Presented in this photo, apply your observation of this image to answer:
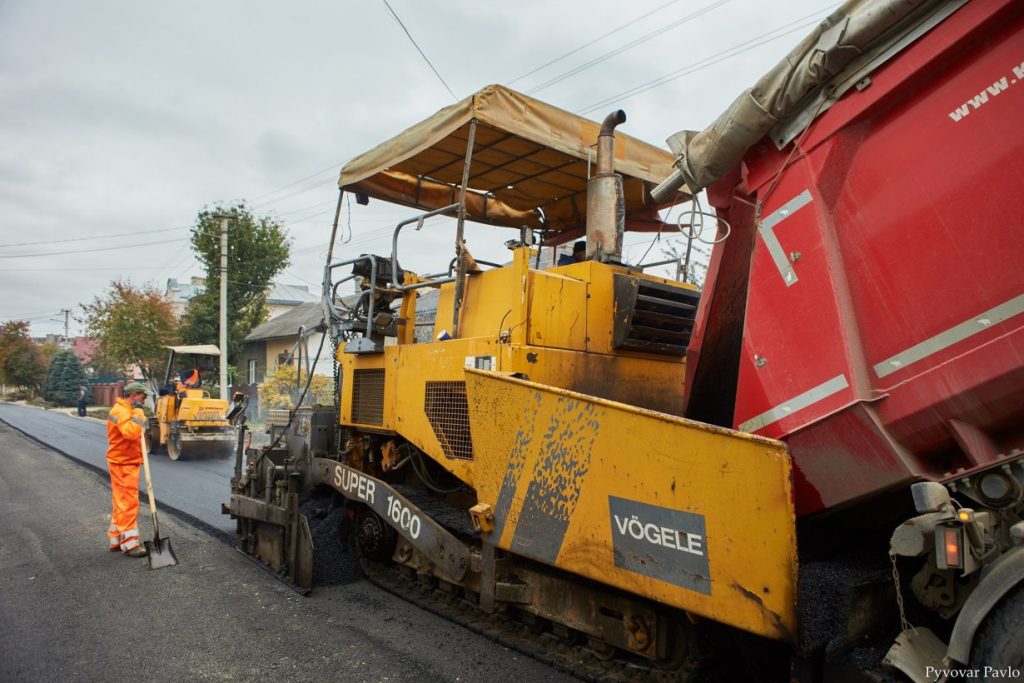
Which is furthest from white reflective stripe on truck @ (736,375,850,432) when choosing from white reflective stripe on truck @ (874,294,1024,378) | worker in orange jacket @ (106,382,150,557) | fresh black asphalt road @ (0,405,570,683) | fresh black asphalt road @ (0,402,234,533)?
fresh black asphalt road @ (0,402,234,533)

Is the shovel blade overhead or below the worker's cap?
below

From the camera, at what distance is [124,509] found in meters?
6.10

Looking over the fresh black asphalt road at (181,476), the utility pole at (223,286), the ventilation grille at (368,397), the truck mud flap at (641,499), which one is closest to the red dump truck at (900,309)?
the truck mud flap at (641,499)

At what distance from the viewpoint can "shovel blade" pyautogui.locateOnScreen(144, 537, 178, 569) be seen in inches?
220

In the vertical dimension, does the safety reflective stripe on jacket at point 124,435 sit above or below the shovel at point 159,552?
above

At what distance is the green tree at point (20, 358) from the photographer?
48.8 meters

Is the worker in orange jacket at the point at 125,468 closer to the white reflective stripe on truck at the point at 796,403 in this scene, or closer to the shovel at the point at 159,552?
the shovel at the point at 159,552

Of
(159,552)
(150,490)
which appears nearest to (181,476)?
(150,490)

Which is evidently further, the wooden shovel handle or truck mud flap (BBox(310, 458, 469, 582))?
the wooden shovel handle

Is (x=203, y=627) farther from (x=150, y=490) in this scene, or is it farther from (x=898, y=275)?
(x=898, y=275)

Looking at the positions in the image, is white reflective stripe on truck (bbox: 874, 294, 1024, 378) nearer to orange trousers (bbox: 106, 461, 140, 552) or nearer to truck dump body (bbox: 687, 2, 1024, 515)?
truck dump body (bbox: 687, 2, 1024, 515)

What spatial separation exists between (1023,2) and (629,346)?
259cm

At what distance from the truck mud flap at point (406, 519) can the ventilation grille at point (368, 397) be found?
0.41m

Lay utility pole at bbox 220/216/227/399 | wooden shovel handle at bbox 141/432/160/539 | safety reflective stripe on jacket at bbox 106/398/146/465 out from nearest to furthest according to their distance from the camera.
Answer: wooden shovel handle at bbox 141/432/160/539, safety reflective stripe on jacket at bbox 106/398/146/465, utility pole at bbox 220/216/227/399
